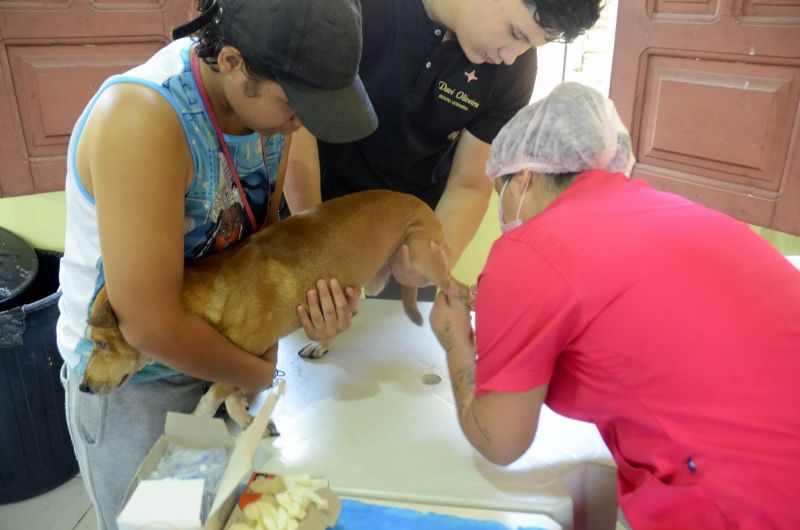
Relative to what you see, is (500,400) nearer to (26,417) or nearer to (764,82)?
(764,82)

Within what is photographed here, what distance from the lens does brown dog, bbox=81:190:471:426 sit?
4.00ft

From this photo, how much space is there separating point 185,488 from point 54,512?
1802 millimetres

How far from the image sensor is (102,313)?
1.14m

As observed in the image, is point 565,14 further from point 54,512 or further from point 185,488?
point 54,512

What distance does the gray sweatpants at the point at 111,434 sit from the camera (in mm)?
1241

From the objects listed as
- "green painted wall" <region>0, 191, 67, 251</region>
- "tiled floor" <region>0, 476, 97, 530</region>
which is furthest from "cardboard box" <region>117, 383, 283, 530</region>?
"green painted wall" <region>0, 191, 67, 251</region>

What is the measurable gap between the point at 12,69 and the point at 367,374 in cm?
174

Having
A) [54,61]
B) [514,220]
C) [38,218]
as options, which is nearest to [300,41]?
[514,220]

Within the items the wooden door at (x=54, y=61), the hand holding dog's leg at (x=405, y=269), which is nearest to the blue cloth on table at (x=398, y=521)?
the hand holding dog's leg at (x=405, y=269)

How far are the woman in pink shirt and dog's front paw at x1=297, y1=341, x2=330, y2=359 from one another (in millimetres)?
664

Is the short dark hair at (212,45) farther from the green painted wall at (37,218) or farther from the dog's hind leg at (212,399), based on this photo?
the green painted wall at (37,218)

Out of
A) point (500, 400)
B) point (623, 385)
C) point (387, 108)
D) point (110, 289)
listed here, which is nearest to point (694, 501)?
point (623, 385)

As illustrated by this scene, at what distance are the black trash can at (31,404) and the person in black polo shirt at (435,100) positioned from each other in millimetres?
1138

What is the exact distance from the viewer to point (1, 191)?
242cm
